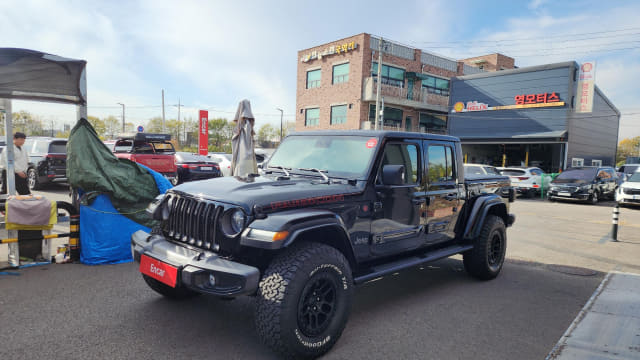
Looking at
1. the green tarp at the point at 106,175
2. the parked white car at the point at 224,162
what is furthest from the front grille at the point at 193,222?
the parked white car at the point at 224,162

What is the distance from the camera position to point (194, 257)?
122 inches

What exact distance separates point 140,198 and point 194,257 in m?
3.06

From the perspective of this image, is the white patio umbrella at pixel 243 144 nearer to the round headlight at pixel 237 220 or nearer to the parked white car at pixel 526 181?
the round headlight at pixel 237 220

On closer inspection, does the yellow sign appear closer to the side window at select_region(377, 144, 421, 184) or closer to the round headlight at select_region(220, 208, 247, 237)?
the side window at select_region(377, 144, 421, 184)

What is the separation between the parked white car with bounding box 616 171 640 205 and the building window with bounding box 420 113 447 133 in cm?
1973

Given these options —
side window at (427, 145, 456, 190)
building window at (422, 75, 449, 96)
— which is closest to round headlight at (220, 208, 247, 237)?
side window at (427, 145, 456, 190)

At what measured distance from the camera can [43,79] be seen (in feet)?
18.9

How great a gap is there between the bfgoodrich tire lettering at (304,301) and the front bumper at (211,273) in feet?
0.58

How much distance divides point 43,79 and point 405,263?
573 cm

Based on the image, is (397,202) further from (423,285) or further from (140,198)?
(140,198)

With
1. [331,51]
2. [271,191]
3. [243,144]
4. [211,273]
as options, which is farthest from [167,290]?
[331,51]

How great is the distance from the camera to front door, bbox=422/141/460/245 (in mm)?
4617

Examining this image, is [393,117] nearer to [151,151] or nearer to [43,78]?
[151,151]

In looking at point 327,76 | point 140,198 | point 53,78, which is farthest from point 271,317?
point 327,76
